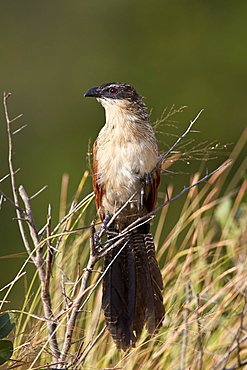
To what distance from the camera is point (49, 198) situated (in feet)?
30.4

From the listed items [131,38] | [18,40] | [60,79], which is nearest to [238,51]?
[131,38]

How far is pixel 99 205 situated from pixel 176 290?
1.65ft

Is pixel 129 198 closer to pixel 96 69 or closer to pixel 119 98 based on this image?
pixel 119 98

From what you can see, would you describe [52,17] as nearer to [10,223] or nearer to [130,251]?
[10,223]

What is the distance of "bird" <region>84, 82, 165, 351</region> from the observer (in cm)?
274

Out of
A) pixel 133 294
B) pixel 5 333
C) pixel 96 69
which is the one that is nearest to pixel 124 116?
pixel 133 294

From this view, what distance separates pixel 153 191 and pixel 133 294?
1.58 ft

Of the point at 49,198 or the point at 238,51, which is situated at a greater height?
the point at 238,51

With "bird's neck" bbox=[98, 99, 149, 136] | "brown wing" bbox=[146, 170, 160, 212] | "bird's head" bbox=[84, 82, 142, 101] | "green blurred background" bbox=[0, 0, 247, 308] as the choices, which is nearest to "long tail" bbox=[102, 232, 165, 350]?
"brown wing" bbox=[146, 170, 160, 212]

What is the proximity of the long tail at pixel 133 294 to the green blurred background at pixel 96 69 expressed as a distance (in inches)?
221

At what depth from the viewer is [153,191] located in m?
3.05

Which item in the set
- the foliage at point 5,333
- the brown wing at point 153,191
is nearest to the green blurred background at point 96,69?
the brown wing at point 153,191

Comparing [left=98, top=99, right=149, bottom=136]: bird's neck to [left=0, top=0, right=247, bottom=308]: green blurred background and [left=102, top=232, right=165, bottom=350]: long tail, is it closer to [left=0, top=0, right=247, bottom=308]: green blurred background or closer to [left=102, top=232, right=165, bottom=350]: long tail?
[left=102, top=232, right=165, bottom=350]: long tail

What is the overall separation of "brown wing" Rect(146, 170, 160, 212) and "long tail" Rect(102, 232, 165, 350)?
16 cm
